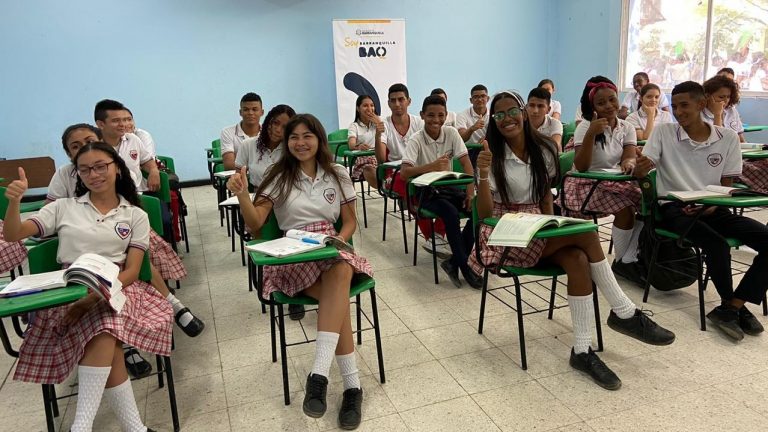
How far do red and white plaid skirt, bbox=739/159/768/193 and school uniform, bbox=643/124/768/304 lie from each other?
121cm

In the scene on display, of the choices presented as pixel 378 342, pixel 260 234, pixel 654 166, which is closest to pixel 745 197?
pixel 654 166

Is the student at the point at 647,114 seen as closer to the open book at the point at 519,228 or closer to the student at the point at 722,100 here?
the student at the point at 722,100

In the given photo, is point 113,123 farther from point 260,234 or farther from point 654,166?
point 654,166

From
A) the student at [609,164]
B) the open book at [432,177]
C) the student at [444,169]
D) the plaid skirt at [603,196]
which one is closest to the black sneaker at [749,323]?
the student at [609,164]

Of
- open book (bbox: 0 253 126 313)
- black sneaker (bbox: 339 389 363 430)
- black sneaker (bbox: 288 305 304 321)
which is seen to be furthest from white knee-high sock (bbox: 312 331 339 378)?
black sneaker (bbox: 288 305 304 321)

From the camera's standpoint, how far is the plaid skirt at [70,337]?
174 cm

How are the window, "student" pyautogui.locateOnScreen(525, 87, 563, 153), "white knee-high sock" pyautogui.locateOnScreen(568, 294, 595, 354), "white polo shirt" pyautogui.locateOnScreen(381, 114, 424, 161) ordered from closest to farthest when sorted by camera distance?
"white knee-high sock" pyautogui.locateOnScreen(568, 294, 595, 354)
"student" pyautogui.locateOnScreen(525, 87, 563, 153)
"white polo shirt" pyautogui.locateOnScreen(381, 114, 424, 161)
the window

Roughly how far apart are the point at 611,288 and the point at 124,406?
189 centimetres

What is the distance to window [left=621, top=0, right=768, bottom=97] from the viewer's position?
5.99m

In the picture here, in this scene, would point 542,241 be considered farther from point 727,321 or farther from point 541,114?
point 541,114

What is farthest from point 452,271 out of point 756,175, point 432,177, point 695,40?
point 695,40

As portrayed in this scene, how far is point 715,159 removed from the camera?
108 inches

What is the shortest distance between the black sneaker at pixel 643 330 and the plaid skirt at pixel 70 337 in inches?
71.5

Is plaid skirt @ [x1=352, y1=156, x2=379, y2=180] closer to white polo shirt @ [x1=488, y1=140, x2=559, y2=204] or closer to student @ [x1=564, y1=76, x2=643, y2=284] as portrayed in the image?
student @ [x1=564, y1=76, x2=643, y2=284]
